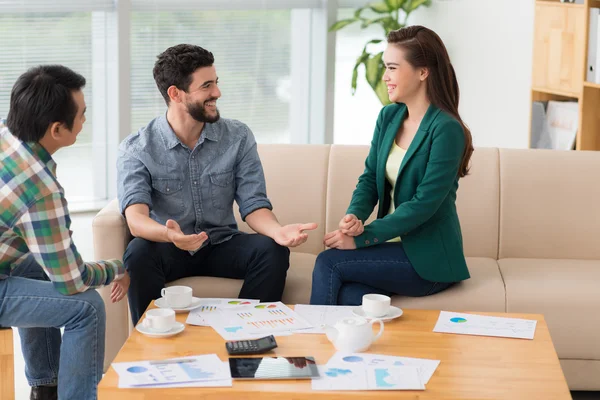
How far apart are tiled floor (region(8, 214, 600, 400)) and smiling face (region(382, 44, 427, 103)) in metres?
1.11

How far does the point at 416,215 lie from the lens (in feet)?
8.58

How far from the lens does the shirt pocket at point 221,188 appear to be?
9.43 feet

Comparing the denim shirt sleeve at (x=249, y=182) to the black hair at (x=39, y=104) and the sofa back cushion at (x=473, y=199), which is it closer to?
the sofa back cushion at (x=473, y=199)

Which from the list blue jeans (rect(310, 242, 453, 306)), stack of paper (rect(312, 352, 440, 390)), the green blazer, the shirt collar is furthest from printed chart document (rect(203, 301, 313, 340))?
the shirt collar

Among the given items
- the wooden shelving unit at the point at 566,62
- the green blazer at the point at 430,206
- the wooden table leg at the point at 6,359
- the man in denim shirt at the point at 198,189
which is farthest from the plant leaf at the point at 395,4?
the wooden table leg at the point at 6,359

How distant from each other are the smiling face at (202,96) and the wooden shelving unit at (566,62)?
169cm

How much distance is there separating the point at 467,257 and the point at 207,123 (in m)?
1.03

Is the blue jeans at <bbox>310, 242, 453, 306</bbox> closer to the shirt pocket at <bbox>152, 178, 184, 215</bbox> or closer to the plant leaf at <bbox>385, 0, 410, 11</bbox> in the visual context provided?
the shirt pocket at <bbox>152, 178, 184, 215</bbox>

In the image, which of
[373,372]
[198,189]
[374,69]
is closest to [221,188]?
[198,189]

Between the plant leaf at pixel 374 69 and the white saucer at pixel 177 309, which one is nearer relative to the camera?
the white saucer at pixel 177 309

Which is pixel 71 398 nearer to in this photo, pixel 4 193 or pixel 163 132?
pixel 4 193

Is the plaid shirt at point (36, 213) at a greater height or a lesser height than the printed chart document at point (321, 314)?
greater

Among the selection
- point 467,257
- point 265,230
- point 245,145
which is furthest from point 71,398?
point 467,257

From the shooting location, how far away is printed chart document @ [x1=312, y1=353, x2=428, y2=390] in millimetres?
1844
